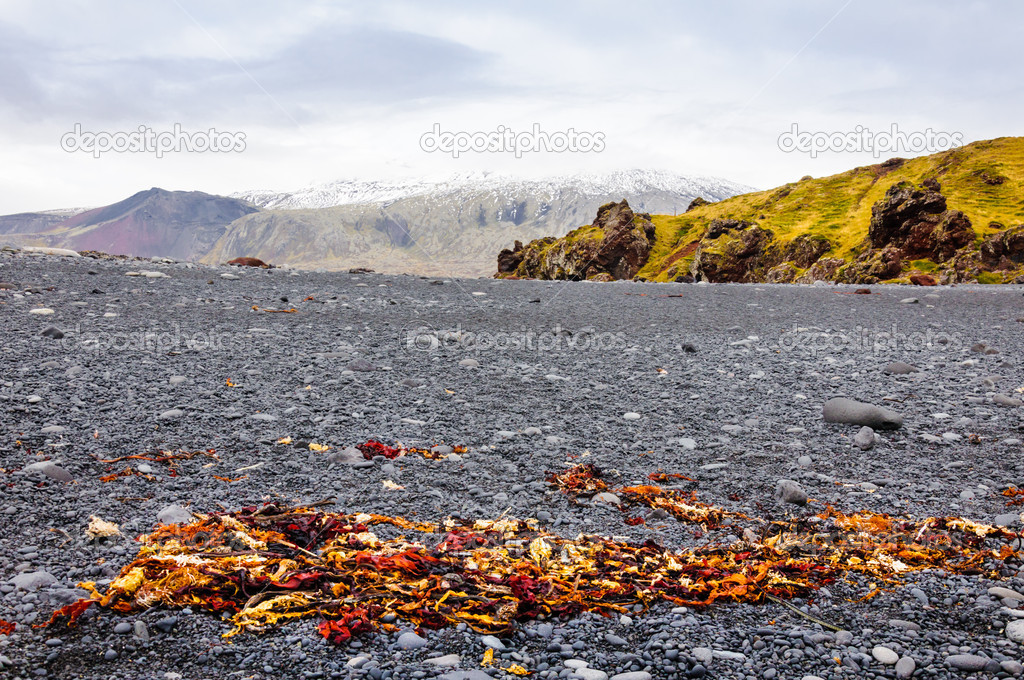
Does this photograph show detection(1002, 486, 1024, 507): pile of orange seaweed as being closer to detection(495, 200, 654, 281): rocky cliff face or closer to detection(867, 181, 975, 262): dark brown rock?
detection(867, 181, 975, 262): dark brown rock

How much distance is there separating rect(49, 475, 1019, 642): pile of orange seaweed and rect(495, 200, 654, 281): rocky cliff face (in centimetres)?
7613

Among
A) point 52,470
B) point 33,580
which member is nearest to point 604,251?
point 52,470

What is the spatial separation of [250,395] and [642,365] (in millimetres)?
5597

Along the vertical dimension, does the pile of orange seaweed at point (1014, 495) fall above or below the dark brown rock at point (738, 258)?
below

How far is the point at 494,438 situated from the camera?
5977 mm

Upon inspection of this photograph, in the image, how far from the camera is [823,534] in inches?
165

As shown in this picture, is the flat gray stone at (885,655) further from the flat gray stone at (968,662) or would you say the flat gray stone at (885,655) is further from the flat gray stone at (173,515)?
the flat gray stone at (173,515)

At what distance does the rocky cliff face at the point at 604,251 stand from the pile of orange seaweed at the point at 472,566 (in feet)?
250

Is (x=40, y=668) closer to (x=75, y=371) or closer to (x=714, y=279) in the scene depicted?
(x=75, y=371)

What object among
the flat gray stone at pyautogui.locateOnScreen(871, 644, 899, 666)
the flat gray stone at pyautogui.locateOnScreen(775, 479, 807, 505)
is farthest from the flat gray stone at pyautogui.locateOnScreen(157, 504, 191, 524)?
the flat gray stone at pyautogui.locateOnScreen(775, 479, 807, 505)

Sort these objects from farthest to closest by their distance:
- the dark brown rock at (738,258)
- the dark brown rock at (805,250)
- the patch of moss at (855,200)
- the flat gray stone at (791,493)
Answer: the dark brown rock at (738,258), the patch of moss at (855,200), the dark brown rock at (805,250), the flat gray stone at (791,493)

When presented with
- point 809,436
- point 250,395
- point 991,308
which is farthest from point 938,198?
point 250,395

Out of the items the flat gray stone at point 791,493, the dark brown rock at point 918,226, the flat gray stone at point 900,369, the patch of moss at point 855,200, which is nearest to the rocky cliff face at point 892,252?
the dark brown rock at point 918,226

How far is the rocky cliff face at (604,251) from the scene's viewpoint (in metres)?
83.9
